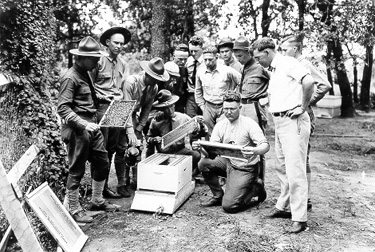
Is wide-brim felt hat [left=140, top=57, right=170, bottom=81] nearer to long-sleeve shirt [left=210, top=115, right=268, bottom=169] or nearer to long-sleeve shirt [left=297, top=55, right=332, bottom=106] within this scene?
long-sleeve shirt [left=210, top=115, right=268, bottom=169]

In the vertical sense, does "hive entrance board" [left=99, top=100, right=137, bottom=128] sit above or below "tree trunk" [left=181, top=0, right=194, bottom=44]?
below

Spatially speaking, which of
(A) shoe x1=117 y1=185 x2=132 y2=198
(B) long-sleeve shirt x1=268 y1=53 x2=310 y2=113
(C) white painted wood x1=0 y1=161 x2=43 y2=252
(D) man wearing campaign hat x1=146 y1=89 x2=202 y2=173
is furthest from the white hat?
(C) white painted wood x1=0 y1=161 x2=43 y2=252

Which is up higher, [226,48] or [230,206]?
[226,48]

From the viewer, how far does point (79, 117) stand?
4633 mm

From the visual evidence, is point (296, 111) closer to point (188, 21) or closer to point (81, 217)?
point (81, 217)

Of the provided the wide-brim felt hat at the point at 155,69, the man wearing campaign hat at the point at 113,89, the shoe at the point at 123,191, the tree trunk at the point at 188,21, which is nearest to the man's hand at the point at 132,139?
the man wearing campaign hat at the point at 113,89

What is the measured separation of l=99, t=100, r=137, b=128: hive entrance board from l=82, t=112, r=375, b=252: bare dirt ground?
1.23 metres

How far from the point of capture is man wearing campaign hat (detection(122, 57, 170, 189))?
18.8 feet

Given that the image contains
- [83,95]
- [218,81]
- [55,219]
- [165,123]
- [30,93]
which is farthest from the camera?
[218,81]

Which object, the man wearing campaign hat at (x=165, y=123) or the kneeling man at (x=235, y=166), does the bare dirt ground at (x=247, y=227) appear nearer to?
the kneeling man at (x=235, y=166)

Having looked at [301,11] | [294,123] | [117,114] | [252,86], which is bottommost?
[294,123]

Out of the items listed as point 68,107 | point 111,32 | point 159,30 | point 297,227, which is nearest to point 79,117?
point 68,107

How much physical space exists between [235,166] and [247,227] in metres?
0.93

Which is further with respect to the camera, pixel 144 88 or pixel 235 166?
pixel 144 88
